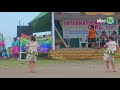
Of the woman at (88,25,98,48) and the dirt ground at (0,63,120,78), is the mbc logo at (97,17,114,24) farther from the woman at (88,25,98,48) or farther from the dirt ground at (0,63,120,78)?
the dirt ground at (0,63,120,78)

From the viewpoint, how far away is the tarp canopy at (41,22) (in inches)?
871

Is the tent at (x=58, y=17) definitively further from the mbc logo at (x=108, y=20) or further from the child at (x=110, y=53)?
the child at (x=110, y=53)

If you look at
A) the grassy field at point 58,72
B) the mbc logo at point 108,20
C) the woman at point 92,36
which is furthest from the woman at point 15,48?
the mbc logo at point 108,20

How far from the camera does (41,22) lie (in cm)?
2405

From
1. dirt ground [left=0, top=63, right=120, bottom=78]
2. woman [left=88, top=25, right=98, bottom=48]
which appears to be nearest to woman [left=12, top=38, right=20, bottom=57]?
woman [left=88, top=25, right=98, bottom=48]

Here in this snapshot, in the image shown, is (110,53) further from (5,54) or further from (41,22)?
(41,22)

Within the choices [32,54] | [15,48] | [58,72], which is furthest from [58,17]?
[58,72]

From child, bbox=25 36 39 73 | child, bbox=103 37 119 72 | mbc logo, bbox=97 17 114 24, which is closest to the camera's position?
child, bbox=25 36 39 73

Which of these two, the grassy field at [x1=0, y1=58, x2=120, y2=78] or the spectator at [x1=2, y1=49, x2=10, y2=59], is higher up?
the spectator at [x1=2, y1=49, x2=10, y2=59]

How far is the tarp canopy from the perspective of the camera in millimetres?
22122

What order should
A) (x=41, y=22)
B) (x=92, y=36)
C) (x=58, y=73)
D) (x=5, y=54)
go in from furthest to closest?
(x=41, y=22) < (x=92, y=36) < (x=5, y=54) < (x=58, y=73)
